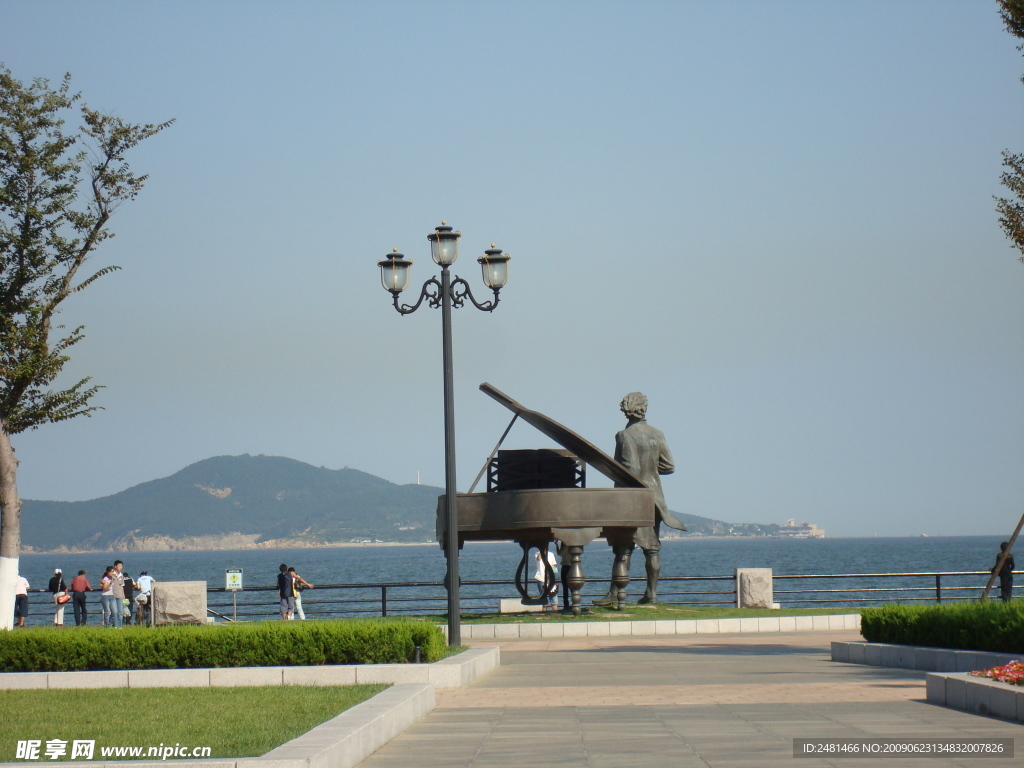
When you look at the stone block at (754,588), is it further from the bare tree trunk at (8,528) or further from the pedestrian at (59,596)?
the pedestrian at (59,596)

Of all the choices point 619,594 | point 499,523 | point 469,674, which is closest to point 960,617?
point 469,674

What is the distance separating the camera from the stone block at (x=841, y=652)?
1484 centimetres

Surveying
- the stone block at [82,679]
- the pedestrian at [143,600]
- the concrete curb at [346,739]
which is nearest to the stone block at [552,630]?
the stone block at [82,679]

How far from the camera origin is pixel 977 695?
9.90 metres

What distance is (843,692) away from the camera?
11469 millimetres

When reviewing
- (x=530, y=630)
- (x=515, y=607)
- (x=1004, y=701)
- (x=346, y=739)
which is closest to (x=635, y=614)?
(x=530, y=630)

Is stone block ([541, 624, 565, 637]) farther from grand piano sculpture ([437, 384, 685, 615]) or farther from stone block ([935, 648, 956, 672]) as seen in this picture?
stone block ([935, 648, 956, 672])

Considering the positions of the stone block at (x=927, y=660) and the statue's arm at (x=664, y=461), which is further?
the statue's arm at (x=664, y=461)

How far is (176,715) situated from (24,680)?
12.8ft

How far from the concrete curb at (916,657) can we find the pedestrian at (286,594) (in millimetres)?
15688

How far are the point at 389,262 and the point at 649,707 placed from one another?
8.51m

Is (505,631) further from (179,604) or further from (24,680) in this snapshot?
(24,680)

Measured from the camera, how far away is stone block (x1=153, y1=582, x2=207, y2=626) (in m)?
21.8

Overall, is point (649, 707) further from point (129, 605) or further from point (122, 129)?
point (129, 605)
